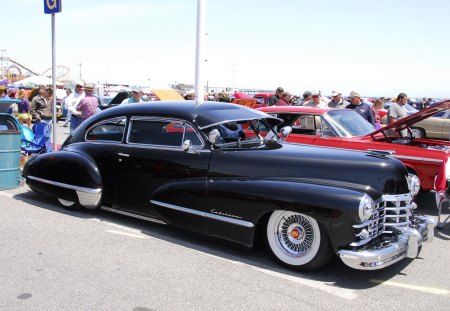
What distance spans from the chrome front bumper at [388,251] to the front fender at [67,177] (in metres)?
3.21

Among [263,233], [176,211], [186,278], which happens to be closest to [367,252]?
[263,233]

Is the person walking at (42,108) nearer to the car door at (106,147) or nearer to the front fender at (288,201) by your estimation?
the car door at (106,147)

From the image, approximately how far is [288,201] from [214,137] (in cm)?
111

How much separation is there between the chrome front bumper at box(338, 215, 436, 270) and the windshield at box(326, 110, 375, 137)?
3.11 metres

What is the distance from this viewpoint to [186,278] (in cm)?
386

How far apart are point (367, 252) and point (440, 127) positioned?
14036mm

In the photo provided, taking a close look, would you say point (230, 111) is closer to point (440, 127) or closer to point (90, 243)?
point (90, 243)

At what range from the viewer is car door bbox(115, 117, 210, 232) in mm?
4633

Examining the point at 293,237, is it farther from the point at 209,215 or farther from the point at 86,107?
the point at 86,107

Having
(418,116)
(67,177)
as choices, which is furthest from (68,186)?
(418,116)

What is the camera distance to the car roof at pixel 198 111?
4832 millimetres

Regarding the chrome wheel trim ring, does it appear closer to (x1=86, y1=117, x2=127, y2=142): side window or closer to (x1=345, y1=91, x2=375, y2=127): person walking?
(x1=86, y1=117, x2=127, y2=142): side window

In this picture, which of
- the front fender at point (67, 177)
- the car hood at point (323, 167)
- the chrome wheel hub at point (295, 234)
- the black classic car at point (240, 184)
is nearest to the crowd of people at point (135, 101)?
the front fender at point (67, 177)

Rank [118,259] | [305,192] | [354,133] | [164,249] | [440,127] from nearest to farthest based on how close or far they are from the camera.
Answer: [305,192], [118,259], [164,249], [354,133], [440,127]
